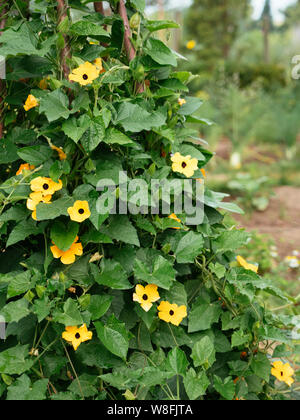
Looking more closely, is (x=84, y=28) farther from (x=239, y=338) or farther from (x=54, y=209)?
(x=239, y=338)

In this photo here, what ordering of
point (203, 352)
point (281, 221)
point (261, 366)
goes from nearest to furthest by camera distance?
1. point (203, 352)
2. point (261, 366)
3. point (281, 221)

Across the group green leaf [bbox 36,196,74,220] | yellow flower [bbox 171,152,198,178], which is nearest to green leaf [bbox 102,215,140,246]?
green leaf [bbox 36,196,74,220]

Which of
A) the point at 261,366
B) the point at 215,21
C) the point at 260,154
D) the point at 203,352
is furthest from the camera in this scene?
the point at 215,21

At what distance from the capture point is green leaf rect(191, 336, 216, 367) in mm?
1113

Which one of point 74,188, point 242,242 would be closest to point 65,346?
point 74,188

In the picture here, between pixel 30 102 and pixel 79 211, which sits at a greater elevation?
pixel 30 102

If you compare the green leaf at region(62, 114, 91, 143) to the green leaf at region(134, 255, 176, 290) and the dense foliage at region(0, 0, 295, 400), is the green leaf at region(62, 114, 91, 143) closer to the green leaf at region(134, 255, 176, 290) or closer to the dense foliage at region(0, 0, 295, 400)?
the dense foliage at region(0, 0, 295, 400)

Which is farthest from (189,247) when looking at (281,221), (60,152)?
(281,221)

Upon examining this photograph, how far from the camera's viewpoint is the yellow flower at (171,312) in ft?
3.74

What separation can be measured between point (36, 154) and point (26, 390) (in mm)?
613

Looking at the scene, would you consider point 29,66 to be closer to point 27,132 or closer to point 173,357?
point 27,132

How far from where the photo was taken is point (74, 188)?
118 centimetres

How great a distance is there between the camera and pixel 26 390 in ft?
3.33

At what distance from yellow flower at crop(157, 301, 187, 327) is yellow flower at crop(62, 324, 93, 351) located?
212mm
